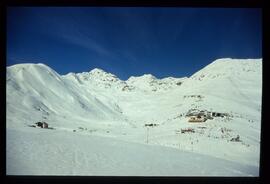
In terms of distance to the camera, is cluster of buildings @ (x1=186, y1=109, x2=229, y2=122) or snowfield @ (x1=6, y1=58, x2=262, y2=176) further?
cluster of buildings @ (x1=186, y1=109, x2=229, y2=122)

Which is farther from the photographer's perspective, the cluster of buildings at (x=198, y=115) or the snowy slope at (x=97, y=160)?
the cluster of buildings at (x=198, y=115)

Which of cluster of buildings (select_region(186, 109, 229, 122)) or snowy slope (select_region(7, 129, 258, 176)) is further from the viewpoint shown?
cluster of buildings (select_region(186, 109, 229, 122))

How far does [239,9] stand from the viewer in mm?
4242

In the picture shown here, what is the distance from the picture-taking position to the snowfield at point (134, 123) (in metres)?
4.32

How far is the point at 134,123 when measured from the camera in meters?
4.93

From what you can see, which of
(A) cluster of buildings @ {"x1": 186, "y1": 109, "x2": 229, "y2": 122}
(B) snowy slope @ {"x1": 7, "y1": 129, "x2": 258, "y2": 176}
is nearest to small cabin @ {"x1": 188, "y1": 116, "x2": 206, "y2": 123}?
(A) cluster of buildings @ {"x1": 186, "y1": 109, "x2": 229, "y2": 122}

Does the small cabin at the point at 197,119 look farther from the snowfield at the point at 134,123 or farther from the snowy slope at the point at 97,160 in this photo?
the snowy slope at the point at 97,160

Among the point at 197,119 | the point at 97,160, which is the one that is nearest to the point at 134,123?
the point at 97,160

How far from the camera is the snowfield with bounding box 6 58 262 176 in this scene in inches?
170

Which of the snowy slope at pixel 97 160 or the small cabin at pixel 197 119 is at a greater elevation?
the small cabin at pixel 197 119

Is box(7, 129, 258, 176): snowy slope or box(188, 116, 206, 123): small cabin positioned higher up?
box(188, 116, 206, 123): small cabin

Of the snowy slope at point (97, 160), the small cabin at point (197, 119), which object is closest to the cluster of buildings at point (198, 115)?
the small cabin at point (197, 119)

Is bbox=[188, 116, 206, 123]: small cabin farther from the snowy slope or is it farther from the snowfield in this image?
the snowy slope

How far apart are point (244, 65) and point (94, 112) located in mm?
2357
